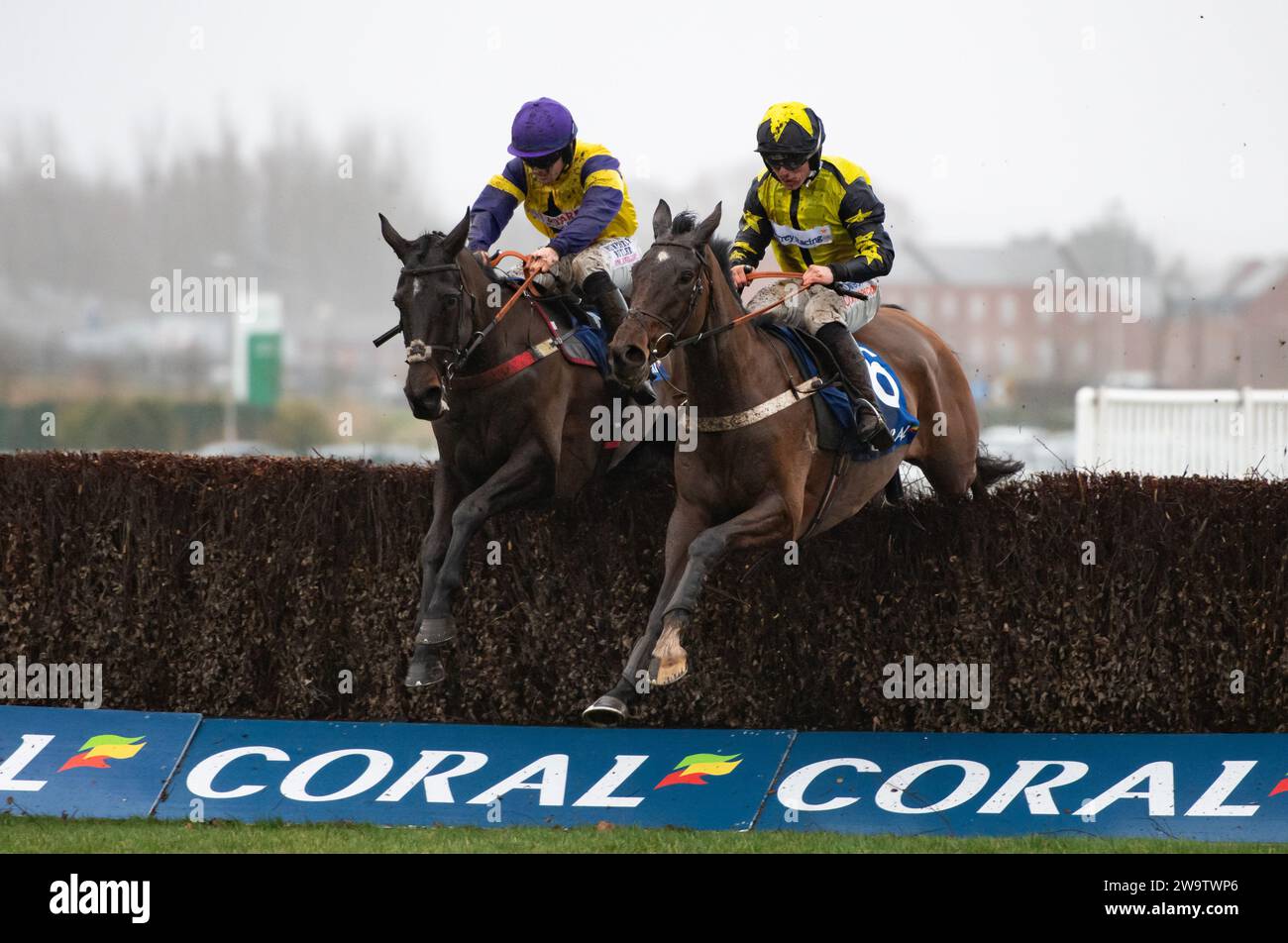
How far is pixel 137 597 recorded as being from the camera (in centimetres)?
736

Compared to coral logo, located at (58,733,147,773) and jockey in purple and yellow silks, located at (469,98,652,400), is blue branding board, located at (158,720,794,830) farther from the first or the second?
jockey in purple and yellow silks, located at (469,98,652,400)

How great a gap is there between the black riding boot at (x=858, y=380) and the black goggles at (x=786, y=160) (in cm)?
70

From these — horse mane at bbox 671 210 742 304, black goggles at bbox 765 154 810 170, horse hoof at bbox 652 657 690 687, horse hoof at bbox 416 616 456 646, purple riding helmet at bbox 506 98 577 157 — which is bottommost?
horse hoof at bbox 652 657 690 687

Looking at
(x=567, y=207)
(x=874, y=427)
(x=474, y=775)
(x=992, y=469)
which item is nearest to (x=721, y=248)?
(x=874, y=427)

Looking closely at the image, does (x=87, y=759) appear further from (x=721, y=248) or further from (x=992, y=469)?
(x=992, y=469)

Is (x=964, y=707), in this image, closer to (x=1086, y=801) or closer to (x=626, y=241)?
(x=1086, y=801)

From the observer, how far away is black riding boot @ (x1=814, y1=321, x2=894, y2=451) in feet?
20.4

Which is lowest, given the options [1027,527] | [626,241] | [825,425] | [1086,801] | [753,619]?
[1086,801]

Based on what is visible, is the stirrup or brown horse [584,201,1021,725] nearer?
brown horse [584,201,1021,725]

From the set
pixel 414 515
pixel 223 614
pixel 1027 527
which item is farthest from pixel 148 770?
pixel 1027 527

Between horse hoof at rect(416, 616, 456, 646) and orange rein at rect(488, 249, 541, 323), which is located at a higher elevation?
orange rein at rect(488, 249, 541, 323)

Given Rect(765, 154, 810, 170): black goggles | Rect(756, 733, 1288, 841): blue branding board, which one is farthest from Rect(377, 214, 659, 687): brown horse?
Rect(756, 733, 1288, 841): blue branding board

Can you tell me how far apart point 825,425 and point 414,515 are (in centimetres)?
217

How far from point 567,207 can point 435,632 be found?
212cm
